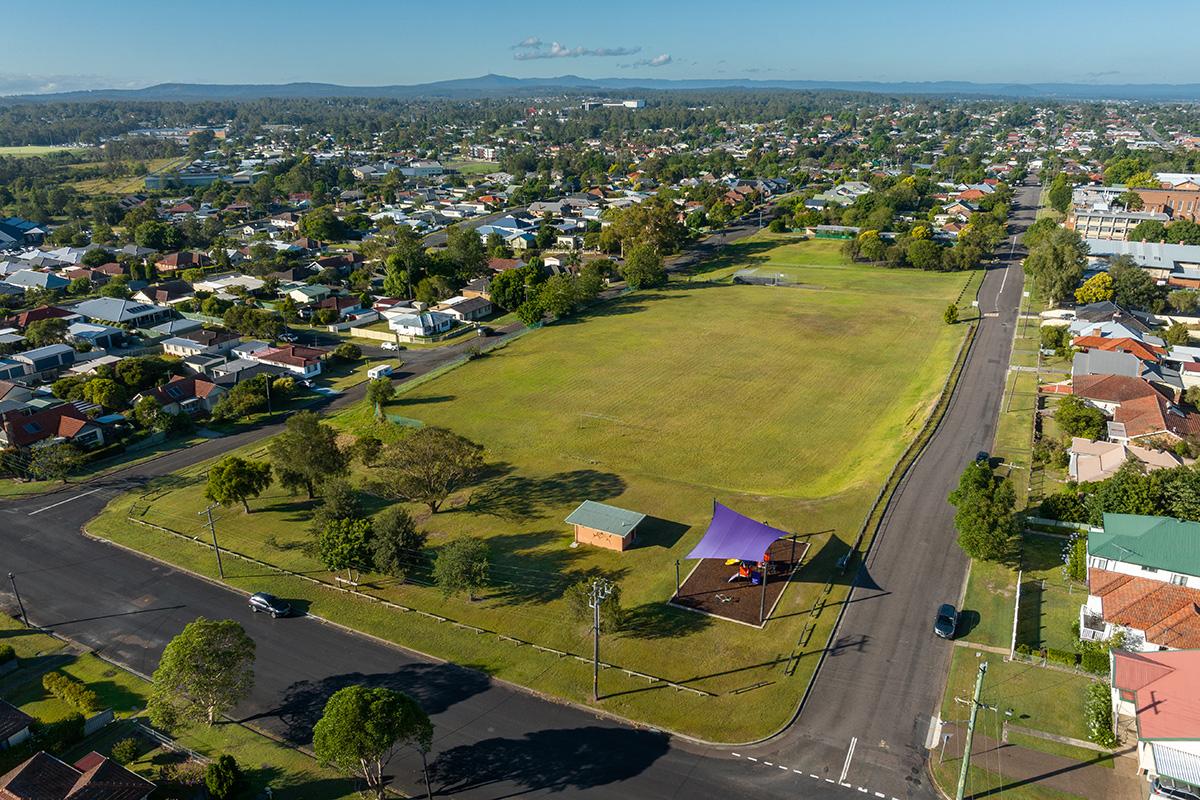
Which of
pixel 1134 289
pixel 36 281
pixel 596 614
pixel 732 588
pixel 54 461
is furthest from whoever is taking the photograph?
pixel 36 281

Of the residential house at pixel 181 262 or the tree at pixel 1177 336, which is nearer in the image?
the tree at pixel 1177 336

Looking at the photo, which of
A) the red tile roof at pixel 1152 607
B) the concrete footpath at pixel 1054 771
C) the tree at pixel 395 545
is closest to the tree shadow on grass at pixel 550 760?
the concrete footpath at pixel 1054 771

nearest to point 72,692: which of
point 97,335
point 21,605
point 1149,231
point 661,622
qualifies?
point 21,605

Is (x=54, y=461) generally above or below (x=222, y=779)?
above

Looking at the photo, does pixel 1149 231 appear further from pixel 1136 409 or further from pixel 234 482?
pixel 234 482

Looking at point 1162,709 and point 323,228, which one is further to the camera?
point 323,228

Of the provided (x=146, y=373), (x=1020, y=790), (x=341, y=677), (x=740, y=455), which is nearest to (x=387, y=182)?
(x=146, y=373)

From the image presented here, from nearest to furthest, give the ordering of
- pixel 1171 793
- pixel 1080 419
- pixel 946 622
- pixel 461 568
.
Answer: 1. pixel 1171 793
2. pixel 946 622
3. pixel 461 568
4. pixel 1080 419

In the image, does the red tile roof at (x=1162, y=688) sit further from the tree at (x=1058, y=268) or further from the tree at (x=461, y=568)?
the tree at (x=1058, y=268)
